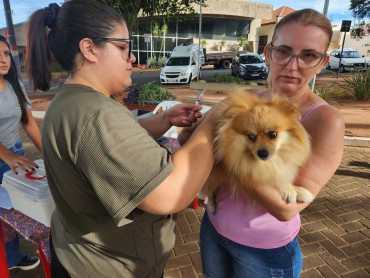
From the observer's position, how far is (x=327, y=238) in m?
3.46

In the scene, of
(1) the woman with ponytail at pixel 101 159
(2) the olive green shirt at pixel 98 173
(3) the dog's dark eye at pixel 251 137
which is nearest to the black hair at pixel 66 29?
(1) the woman with ponytail at pixel 101 159

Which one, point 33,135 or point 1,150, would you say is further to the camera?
point 33,135

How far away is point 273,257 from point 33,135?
10.0 ft

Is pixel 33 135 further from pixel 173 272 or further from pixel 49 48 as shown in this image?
pixel 173 272

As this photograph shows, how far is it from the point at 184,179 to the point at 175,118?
795 millimetres

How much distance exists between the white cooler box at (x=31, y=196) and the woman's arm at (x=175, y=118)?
37.0 inches

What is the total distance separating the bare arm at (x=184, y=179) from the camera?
0.99m

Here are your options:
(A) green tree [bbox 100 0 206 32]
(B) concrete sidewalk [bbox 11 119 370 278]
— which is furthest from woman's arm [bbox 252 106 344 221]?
(A) green tree [bbox 100 0 206 32]

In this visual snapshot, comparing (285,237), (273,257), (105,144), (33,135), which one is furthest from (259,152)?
(33,135)

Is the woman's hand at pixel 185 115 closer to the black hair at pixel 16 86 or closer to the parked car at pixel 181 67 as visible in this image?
the black hair at pixel 16 86

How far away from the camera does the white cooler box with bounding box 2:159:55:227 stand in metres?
1.83

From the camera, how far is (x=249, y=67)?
18000mm

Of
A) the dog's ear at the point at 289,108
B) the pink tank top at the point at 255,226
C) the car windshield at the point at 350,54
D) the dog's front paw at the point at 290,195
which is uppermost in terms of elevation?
the car windshield at the point at 350,54

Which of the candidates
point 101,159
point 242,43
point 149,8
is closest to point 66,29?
point 101,159
